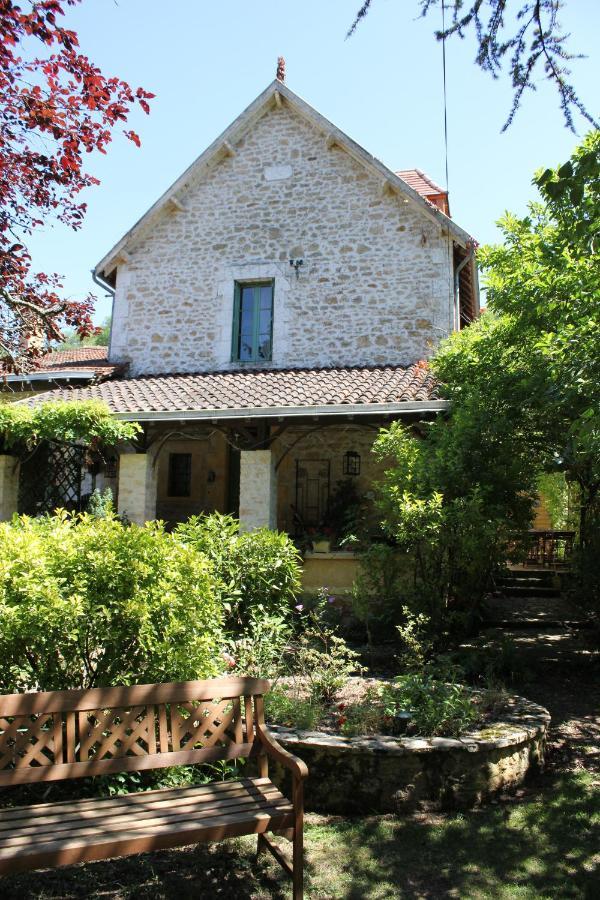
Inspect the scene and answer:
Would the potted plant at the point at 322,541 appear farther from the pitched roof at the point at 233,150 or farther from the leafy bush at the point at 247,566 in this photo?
the pitched roof at the point at 233,150

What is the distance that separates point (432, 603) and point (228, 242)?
809 cm

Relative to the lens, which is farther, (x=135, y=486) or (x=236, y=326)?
(x=236, y=326)

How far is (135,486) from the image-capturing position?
33.6 feet

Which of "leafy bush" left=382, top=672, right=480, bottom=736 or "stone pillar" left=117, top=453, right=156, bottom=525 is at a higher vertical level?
"stone pillar" left=117, top=453, right=156, bottom=525

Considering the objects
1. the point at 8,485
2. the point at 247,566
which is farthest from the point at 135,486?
the point at 247,566

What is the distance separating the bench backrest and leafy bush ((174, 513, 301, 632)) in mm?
1947

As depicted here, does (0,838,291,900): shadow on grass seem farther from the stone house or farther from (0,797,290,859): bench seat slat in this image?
the stone house

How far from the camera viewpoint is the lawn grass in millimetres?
3219

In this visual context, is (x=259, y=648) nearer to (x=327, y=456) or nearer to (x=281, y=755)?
(x=281, y=755)

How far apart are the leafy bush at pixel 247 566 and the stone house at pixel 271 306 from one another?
11.8 feet

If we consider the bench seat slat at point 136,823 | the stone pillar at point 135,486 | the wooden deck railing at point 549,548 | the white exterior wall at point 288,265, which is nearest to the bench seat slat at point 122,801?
the bench seat slat at point 136,823

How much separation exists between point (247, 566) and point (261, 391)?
14.8ft

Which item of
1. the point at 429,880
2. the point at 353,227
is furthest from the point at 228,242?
the point at 429,880

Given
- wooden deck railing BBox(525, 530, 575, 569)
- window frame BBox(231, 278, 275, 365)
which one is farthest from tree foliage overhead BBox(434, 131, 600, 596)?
wooden deck railing BBox(525, 530, 575, 569)
